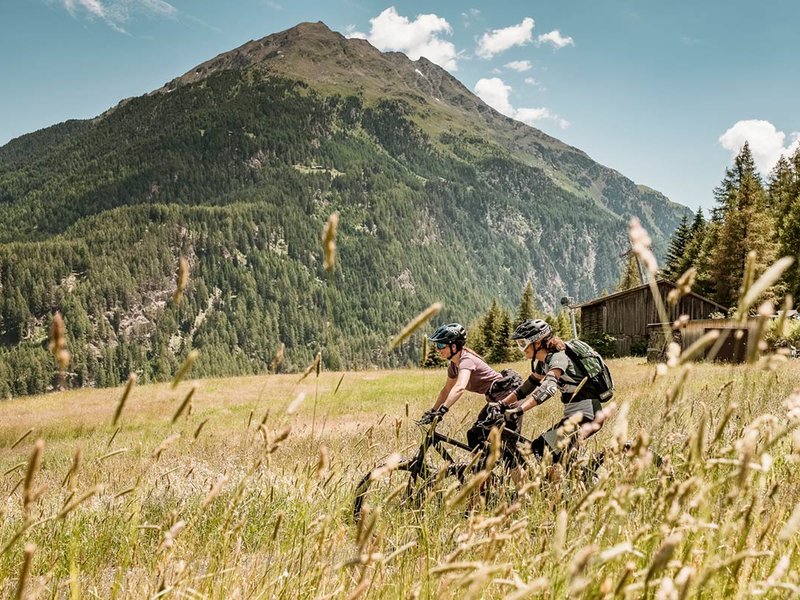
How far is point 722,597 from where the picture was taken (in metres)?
1.64

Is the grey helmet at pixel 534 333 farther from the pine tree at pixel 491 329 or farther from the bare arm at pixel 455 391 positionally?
the pine tree at pixel 491 329

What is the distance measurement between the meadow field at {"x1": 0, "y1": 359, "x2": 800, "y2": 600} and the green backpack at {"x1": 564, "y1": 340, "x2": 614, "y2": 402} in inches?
25.0

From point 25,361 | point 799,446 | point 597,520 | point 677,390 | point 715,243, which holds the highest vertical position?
point 715,243

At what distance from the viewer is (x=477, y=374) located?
683 centimetres

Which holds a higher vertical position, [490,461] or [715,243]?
[715,243]

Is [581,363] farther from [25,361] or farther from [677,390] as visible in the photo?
[25,361]

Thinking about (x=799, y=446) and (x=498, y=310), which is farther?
(x=498, y=310)

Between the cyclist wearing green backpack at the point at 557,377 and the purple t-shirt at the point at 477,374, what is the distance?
2.01ft

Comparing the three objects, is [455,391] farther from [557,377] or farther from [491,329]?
[491,329]

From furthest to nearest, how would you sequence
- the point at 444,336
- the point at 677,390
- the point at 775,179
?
the point at 775,179, the point at 444,336, the point at 677,390

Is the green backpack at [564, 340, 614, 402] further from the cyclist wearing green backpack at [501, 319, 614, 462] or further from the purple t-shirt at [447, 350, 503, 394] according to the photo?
the purple t-shirt at [447, 350, 503, 394]

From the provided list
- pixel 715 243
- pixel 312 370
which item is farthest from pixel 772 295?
pixel 312 370

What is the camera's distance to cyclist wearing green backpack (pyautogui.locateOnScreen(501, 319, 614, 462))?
5.51 m

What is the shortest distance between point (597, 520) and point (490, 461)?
594mm
